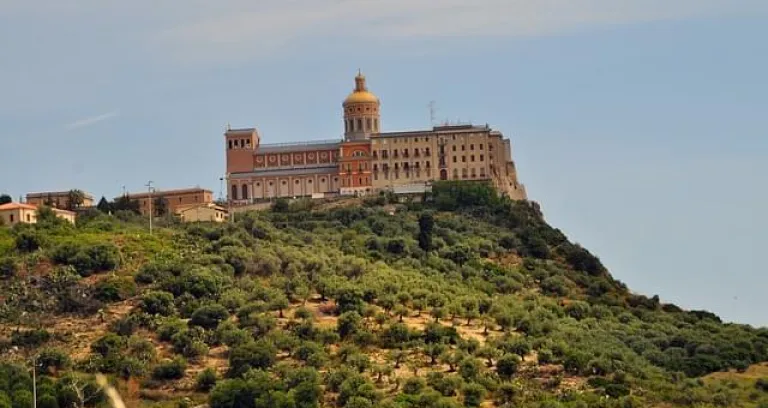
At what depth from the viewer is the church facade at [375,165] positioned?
99812mm

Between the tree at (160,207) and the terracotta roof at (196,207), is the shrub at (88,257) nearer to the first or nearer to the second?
the terracotta roof at (196,207)

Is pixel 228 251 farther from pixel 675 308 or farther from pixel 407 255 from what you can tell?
pixel 675 308

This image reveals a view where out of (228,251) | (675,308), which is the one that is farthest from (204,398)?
(675,308)

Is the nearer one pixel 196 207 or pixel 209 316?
pixel 209 316

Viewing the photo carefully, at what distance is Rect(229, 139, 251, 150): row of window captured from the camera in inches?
4109

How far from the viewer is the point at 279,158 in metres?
104

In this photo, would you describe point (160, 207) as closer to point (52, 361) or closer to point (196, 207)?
point (196, 207)

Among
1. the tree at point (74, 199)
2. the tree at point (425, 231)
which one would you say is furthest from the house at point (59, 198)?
the tree at point (425, 231)

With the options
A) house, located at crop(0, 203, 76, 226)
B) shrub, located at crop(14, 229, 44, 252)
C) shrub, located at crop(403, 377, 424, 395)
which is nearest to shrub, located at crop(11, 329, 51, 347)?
shrub, located at crop(14, 229, 44, 252)

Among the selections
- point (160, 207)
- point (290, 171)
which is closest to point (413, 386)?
point (160, 207)

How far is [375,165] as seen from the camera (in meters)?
101

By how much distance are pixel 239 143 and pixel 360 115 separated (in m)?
9.64

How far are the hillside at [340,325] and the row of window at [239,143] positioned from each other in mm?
18065

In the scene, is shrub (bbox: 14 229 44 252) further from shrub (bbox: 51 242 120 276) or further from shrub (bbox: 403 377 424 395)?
shrub (bbox: 403 377 424 395)
